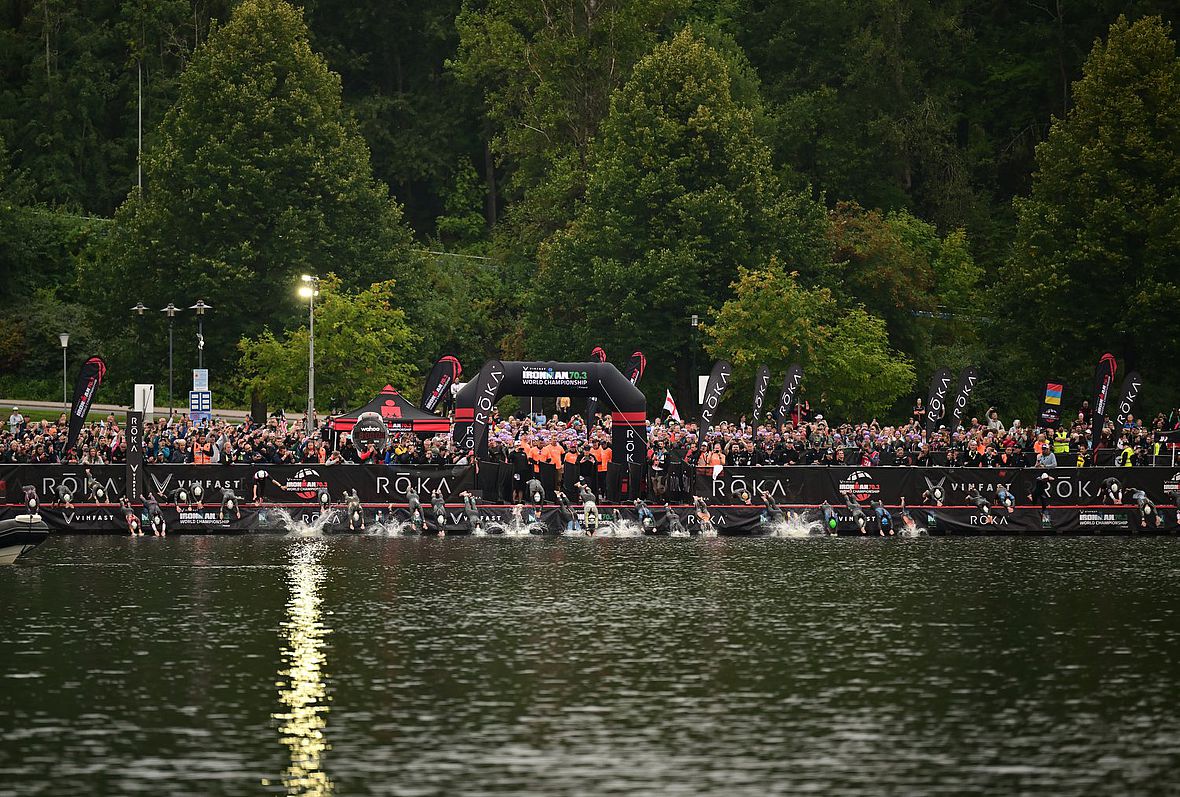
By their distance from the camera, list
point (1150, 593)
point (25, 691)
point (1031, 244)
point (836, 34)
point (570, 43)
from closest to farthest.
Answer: point (25, 691)
point (1150, 593)
point (1031, 244)
point (570, 43)
point (836, 34)

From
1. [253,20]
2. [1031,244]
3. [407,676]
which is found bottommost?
[407,676]

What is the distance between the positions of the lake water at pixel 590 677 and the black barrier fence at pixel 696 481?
29.1ft

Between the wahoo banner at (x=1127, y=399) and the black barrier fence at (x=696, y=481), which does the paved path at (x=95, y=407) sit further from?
the wahoo banner at (x=1127, y=399)

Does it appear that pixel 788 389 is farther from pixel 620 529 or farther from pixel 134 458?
pixel 134 458

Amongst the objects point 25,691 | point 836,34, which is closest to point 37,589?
point 25,691

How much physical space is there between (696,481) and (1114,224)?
34434mm

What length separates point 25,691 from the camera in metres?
25.3

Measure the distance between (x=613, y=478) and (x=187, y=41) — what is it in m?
77.8

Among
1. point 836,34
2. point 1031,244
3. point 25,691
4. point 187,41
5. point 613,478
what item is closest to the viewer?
point 25,691

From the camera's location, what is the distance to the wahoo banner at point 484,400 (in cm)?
5569

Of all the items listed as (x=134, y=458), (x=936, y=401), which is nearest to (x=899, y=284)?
(x=936, y=401)

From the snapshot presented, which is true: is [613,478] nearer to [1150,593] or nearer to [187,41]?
[1150,593]

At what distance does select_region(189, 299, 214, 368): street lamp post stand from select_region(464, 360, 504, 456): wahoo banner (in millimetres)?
29406

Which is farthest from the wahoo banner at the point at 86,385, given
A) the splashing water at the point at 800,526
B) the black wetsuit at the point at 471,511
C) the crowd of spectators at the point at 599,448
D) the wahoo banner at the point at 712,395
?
the splashing water at the point at 800,526
